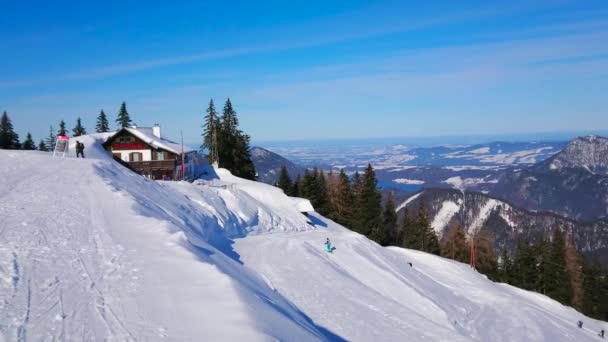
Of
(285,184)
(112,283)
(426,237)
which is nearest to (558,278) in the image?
(426,237)

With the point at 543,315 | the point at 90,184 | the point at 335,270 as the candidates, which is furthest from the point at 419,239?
the point at 90,184

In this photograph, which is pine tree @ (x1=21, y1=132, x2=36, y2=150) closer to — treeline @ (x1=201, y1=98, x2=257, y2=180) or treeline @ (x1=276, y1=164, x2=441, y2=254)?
treeline @ (x1=201, y1=98, x2=257, y2=180)

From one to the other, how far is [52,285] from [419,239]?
173ft

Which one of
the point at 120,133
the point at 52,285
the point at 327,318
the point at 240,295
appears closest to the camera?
the point at 52,285

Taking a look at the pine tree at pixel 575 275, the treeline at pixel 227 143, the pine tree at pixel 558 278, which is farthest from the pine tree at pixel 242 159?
the pine tree at pixel 575 275

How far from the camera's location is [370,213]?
52.7 metres

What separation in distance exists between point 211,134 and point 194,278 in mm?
48275

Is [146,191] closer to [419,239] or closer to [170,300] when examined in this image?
[170,300]

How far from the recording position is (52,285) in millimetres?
8000

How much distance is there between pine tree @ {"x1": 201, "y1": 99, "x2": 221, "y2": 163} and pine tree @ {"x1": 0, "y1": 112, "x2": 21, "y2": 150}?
90.0ft

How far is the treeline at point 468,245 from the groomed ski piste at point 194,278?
2084 cm

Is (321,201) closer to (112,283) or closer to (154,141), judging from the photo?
(154,141)

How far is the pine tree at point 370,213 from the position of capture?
51.8 metres

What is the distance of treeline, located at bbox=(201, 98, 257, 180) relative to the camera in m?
54.9
